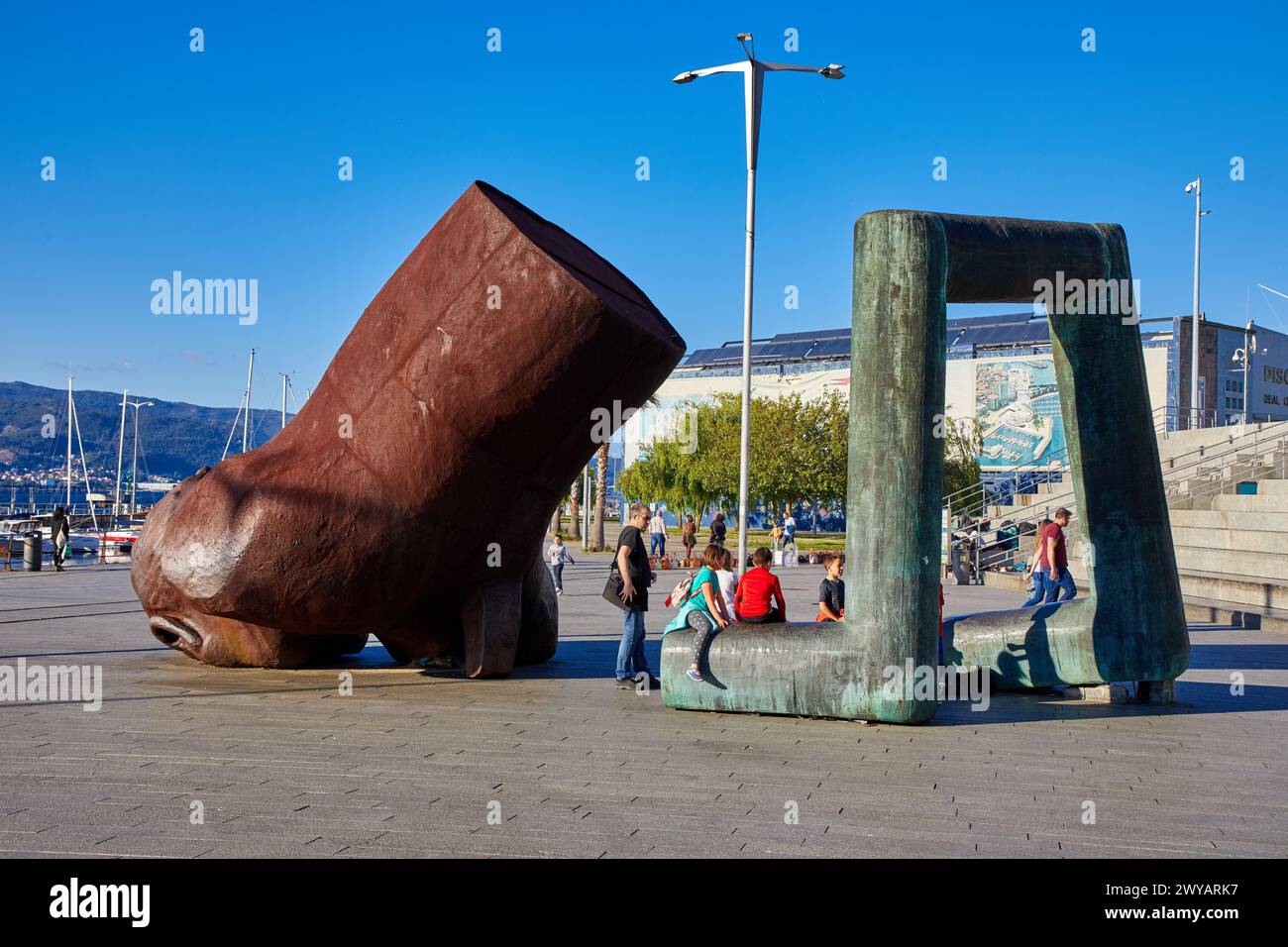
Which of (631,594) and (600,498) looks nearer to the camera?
(631,594)

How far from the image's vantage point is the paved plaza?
563 centimetres

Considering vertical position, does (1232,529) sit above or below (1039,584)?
above

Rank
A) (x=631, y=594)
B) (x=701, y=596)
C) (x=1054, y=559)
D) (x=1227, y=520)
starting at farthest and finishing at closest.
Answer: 1. (x=1227, y=520)
2. (x=1054, y=559)
3. (x=631, y=594)
4. (x=701, y=596)

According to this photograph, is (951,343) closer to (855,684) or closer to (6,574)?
(6,574)

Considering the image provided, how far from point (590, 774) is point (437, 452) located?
363 centimetres

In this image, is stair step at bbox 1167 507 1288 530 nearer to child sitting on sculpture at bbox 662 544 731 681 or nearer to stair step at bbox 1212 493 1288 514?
stair step at bbox 1212 493 1288 514

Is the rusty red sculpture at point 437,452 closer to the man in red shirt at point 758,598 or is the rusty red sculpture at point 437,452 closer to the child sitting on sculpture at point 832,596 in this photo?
the man in red shirt at point 758,598

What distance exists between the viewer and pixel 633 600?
35.5 ft

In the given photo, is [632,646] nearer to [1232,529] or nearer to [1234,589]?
[1234,589]

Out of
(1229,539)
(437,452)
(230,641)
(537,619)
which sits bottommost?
(230,641)

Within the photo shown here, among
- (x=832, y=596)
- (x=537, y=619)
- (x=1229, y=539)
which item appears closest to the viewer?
(x=832, y=596)

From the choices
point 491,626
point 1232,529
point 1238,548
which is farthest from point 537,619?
point 1232,529

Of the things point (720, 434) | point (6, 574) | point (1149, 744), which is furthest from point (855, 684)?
point (720, 434)

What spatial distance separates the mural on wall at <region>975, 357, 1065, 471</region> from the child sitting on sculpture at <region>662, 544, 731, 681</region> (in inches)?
2077
